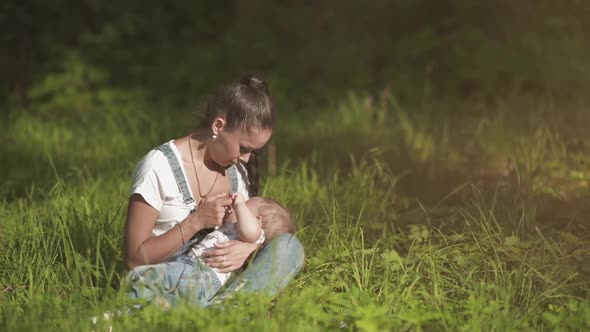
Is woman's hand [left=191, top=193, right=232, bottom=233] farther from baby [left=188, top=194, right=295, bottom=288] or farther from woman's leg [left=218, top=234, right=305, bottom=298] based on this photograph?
woman's leg [left=218, top=234, right=305, bottom=298]

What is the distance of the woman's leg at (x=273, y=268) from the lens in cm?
319

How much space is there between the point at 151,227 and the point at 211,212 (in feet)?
0.84

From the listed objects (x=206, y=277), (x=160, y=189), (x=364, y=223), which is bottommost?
(x=364, y=223)

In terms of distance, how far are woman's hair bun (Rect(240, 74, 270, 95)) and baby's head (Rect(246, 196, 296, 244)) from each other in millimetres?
466

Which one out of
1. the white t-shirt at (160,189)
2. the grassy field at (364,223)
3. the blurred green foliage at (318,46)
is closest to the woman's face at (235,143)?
the white t-shirt at (160,189)

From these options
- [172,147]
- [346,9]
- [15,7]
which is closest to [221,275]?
[172,147]

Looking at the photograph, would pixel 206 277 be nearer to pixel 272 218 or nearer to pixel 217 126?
pixel 272 218

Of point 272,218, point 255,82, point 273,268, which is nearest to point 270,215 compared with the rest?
point 272,218

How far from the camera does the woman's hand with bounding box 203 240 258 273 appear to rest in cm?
327

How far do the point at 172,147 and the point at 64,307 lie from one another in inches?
30.0

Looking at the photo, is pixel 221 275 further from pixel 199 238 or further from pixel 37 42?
pixel 37 42

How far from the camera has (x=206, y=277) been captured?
10.6ft

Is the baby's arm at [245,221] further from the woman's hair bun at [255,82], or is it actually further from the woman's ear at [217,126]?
the woman's hair bun at [255,82]

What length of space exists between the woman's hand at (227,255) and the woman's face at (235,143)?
1.15 ft
